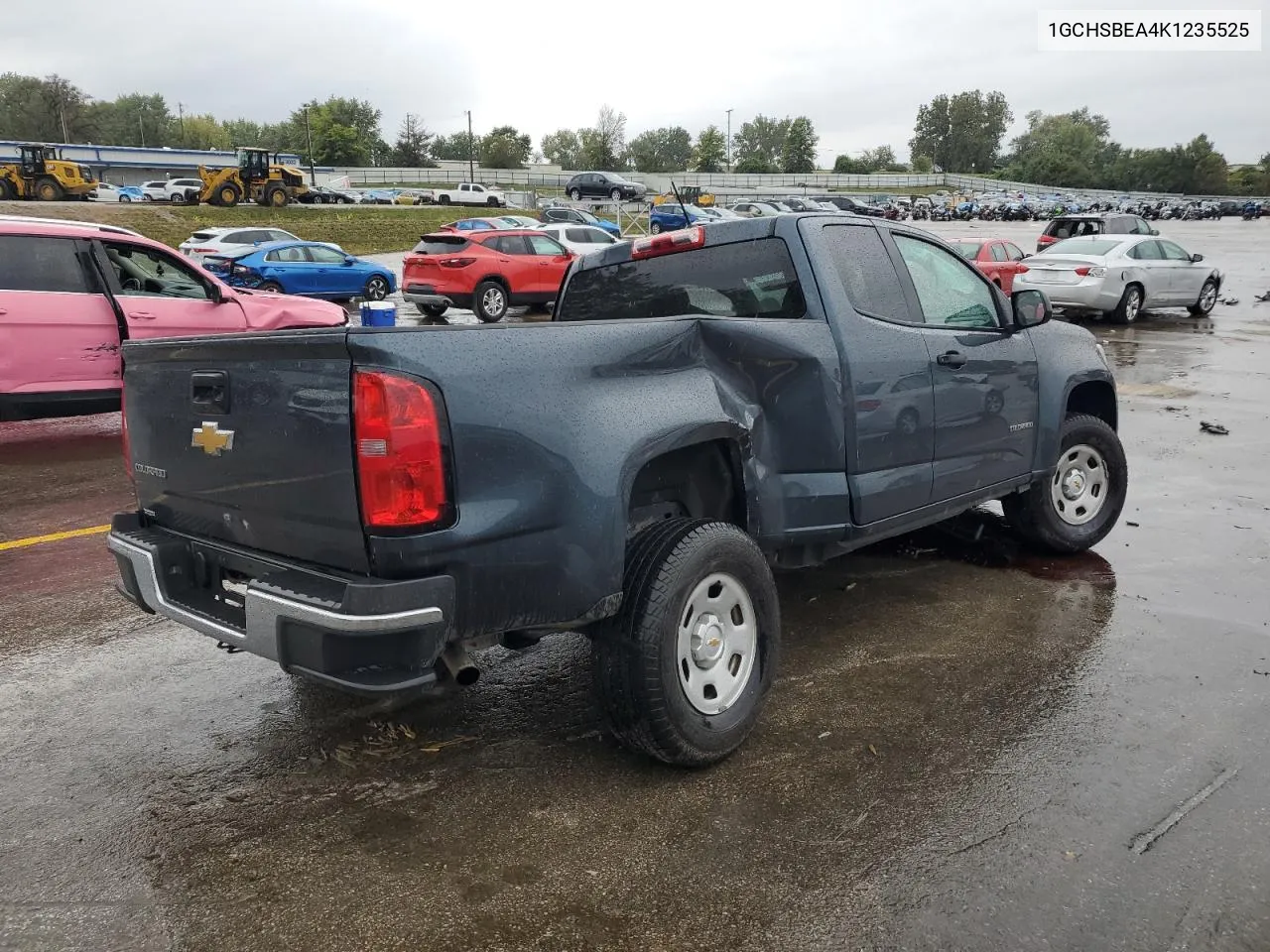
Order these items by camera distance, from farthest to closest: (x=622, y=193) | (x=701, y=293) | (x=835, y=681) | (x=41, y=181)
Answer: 1. (x=622, y=193)
2. (x=41, y=181)
3. (x=701, y=293)
4. (x=835, y=681)

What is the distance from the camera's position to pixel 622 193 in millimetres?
58094

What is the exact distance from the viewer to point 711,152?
5069 inches

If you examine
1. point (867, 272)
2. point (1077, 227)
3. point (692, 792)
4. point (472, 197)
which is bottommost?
point (692, 792)

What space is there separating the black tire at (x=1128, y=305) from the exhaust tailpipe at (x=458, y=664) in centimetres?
1807

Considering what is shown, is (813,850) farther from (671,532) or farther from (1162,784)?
(1162,784)

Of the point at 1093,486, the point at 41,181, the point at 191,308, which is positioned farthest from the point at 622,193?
the point at 1093,486

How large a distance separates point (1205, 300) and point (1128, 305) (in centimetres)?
Result: 279

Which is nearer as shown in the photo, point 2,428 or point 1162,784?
point 1162,784

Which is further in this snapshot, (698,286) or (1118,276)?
(1118,276)

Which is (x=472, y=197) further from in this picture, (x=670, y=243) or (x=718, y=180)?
(x=670, y=243)

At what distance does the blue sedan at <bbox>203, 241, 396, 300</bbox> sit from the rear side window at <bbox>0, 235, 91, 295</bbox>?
40.8ft

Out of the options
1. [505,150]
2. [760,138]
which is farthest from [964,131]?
[505,150]

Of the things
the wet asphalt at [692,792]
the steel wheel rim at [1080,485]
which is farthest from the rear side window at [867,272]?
the steel wheel rim at [1080,485]

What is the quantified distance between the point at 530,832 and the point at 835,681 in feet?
5.23
